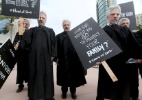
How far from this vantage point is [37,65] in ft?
17.4

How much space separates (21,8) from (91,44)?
2.22 meters

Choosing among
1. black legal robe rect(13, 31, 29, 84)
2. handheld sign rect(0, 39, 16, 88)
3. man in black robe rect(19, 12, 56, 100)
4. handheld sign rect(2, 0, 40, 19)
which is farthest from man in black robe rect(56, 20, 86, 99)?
handheld sign rect(0, 39, 16, 88)

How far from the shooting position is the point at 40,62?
17.4 feet

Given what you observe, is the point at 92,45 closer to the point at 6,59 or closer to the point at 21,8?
the point at 6,59

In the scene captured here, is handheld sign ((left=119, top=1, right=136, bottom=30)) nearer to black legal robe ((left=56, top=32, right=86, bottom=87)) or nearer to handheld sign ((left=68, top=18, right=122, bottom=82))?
black legal robe ((left=56, top=32, right=86, bottom=87))

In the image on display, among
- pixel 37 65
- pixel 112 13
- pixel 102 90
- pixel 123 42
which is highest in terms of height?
pixel 112 13

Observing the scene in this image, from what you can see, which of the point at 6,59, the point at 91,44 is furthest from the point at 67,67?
the point at 91,44

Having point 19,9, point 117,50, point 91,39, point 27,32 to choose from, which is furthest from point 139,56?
point 19,9

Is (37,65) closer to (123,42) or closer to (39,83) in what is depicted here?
(39,83)

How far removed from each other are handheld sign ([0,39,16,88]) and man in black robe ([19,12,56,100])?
37 cm

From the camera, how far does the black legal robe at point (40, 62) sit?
5266 mm

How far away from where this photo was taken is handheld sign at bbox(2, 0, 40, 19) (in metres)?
5.55

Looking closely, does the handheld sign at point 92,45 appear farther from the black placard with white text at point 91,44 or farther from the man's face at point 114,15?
the man's face at point 114,15

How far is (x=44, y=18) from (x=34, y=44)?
656mm
